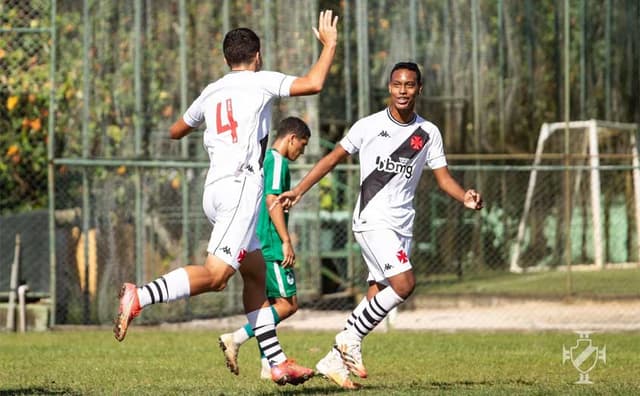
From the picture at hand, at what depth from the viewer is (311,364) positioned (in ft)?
38.3

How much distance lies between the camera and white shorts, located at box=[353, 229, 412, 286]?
381 inches

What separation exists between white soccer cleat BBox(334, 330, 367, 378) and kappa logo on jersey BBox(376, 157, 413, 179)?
1173 mm

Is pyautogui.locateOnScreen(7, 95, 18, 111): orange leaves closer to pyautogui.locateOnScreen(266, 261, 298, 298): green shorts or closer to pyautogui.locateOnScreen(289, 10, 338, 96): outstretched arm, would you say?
pyautogui.locateOnScreen(266, 261, 298, 298): green shorts

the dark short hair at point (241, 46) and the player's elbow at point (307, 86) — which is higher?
the dark short hair at point (241, 46)

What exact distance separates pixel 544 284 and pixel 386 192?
9.60 meters

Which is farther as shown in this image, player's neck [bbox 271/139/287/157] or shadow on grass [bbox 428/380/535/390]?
player's neck [bbox 271/139/287/157]

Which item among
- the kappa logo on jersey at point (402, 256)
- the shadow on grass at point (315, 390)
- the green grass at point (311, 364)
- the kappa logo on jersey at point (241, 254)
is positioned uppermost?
the kappa logo on jersey at point (241, 254)

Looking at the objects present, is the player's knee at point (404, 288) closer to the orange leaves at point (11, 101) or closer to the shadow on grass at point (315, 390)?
the shadow on grass at point (315, 390)

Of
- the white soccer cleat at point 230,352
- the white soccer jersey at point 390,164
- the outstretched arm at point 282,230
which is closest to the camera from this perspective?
the white soccer cleat at point 230,352

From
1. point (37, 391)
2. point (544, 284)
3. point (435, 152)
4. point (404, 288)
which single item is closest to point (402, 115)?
point (435, 152)

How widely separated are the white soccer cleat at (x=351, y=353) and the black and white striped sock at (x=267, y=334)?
860mm

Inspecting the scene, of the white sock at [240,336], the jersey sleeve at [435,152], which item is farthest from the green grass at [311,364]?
the jersey sleeve at [435,152]

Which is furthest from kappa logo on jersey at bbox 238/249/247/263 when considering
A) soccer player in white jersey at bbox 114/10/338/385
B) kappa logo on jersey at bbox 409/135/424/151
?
kappa logo on jersey at bbox 409/135/424/151

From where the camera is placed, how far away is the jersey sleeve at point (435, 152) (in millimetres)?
9906
